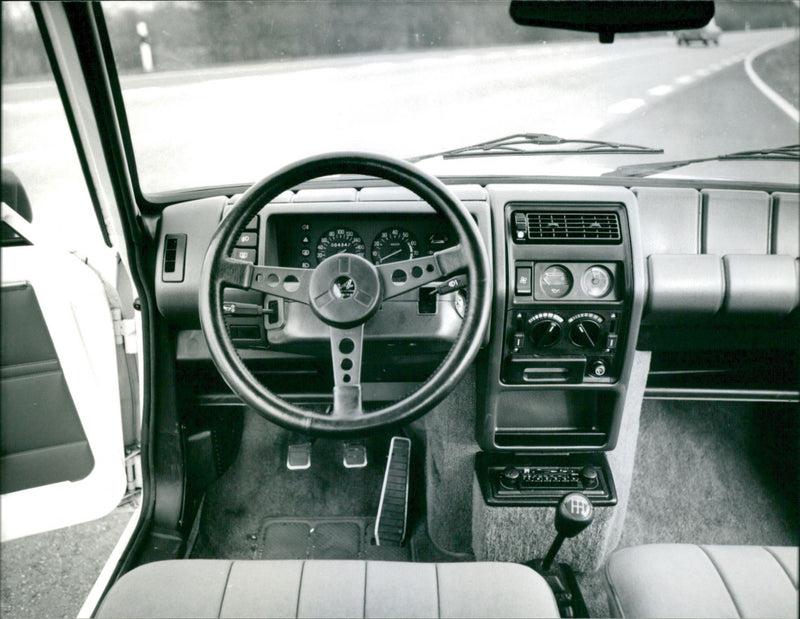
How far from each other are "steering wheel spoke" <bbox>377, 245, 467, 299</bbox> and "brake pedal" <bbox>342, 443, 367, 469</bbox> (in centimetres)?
124

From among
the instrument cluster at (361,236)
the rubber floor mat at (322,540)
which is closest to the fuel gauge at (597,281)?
the instrument cluster at (361,236)

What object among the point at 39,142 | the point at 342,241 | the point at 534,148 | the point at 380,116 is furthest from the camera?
the point at 39,142

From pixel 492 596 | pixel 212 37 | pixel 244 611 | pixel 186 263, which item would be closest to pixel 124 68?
pixel 212 37

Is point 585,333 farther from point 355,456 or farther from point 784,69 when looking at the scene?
point 784,69

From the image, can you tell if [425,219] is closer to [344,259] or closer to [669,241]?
[344,259]

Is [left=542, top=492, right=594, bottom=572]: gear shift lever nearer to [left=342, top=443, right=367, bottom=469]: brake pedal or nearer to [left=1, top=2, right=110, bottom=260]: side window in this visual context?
[left=342, top=443, right=367, bottom=469]: brake pedal

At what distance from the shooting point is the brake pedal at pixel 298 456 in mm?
2469

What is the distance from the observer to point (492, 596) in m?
1.27

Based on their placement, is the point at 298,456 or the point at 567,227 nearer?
the point at 567,227

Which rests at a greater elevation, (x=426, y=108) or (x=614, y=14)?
(x=614, y=14)

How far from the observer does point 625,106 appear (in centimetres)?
219

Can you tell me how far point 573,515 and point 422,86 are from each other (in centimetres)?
179

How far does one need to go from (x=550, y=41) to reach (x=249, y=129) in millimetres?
1132

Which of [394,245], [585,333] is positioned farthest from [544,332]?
[394,245]
